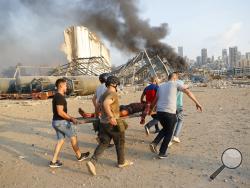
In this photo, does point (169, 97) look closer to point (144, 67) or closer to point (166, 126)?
point (166, 126)

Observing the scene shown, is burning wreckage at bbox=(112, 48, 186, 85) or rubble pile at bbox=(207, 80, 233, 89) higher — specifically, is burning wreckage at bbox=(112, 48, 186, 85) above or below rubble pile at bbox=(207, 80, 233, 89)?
above

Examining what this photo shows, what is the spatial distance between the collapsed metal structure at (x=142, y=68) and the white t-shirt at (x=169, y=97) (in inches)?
1207

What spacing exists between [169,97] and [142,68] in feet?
106

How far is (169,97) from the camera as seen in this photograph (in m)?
6.58

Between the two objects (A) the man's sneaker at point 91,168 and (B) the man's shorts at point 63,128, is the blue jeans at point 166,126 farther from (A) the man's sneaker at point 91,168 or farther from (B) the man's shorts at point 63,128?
(B) the man's shorts at point 63,128

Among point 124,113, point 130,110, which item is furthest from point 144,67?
point 124,113

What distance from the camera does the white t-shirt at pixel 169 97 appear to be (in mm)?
6551

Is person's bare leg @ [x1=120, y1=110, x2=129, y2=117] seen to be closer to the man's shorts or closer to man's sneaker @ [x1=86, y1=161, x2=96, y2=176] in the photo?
the man's shorts

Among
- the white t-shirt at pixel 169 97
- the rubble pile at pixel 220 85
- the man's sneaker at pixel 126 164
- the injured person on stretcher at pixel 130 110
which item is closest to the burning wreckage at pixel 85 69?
the rubble pile at pixel 220 85

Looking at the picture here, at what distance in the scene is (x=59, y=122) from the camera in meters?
6.23

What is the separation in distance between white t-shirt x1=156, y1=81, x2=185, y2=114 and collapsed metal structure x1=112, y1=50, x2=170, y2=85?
3065cm

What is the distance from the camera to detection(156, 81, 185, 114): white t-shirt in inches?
258

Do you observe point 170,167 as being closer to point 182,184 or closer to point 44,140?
point 182,184

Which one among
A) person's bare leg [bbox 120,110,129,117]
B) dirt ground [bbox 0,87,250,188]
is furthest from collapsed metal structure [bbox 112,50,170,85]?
person's bare leg [bbox 120,110,129,117]
